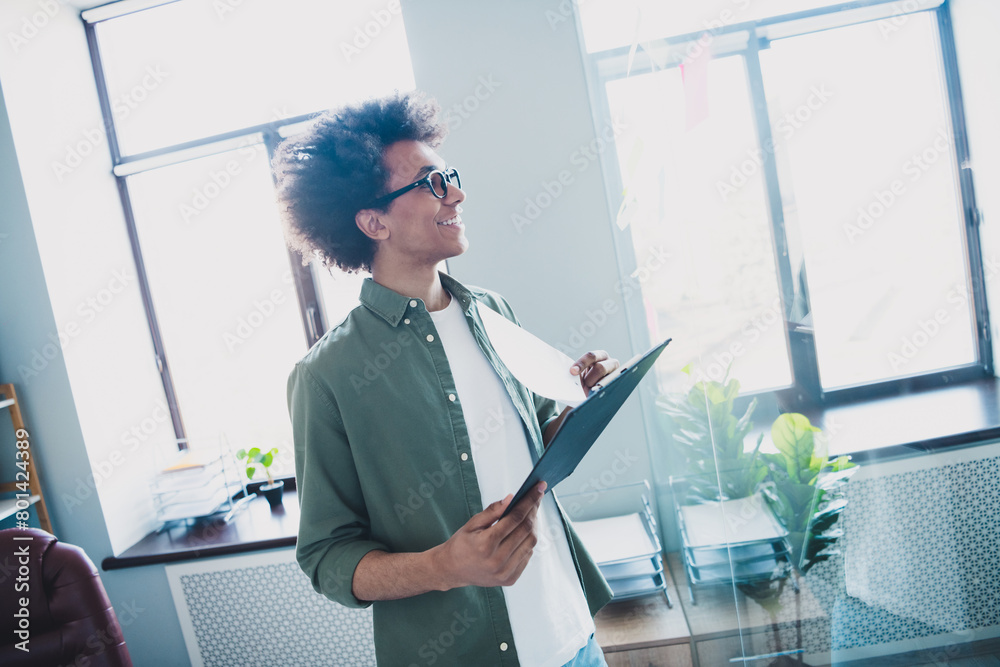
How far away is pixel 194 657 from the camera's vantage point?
6.75ft

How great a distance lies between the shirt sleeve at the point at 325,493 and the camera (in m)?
0.86

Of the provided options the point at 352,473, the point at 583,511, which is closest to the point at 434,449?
the point at 352,473

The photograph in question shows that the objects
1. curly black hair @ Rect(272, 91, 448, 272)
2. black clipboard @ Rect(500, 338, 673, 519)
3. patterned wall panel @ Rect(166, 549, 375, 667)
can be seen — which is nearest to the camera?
black clipboard @ Rect(500, 338, 673, 519)

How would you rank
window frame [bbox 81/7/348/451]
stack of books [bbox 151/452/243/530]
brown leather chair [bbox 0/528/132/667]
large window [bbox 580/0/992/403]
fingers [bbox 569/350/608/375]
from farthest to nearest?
1. window frame [bbox 81/7/348/451]
2. stack of books [bbox 151/452/243/530]
3. brown leather chair [bbox 0/528/132/667]
4. fingers [bbox 569/350/608/375]
5. large window [bbox 580/0/992/403]

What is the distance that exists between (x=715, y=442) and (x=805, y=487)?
23 centimetres

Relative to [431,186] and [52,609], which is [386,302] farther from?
[52,609]

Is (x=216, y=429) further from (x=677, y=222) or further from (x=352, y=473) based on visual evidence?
(x=677, y=222)

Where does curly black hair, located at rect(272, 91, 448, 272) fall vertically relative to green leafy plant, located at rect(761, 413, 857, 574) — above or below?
above

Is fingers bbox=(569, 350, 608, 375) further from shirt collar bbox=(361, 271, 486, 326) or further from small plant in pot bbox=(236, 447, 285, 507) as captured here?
small plant in pot bbox=(236, 447, 285, 507)

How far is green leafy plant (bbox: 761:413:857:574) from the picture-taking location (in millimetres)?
871

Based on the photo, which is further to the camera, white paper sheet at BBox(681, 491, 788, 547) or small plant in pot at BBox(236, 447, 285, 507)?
small plant in pot at BBox(236, 447, 285, 507)

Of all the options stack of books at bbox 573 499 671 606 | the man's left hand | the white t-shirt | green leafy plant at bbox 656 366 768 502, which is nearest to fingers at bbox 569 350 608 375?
the man's left hand

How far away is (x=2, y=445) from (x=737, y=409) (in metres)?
2.39

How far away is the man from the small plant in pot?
1425 millimetres
